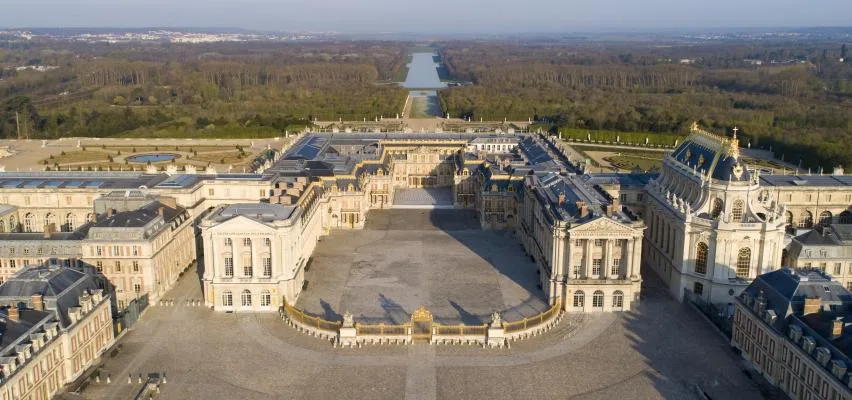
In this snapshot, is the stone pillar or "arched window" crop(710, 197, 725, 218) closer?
the stone pillar

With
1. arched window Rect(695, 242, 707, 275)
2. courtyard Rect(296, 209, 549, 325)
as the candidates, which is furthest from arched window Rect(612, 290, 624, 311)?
arched window Rect(695, 242, 707, 275)

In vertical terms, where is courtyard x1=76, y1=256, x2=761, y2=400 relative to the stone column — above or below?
below

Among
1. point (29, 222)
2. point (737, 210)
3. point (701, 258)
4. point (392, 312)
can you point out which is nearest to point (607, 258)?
point (701, 258)

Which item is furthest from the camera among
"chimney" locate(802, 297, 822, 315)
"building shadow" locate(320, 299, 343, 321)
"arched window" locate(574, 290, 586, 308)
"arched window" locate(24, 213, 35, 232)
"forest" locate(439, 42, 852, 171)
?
"forest" locate(439, 42, 852, 171)

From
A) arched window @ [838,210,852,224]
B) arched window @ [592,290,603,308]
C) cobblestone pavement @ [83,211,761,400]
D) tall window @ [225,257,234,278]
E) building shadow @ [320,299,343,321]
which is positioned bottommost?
cobblestone pavement @ [83,211,761,400]

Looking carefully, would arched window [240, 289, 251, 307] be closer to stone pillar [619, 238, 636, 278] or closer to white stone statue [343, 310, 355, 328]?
white stone statue [343, 310, 355, 328]

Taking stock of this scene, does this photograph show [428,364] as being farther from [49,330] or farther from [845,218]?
[845,218]
